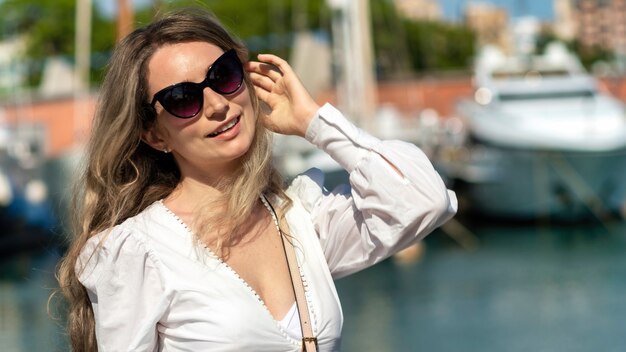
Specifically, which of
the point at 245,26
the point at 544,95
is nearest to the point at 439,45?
the point at 245,26

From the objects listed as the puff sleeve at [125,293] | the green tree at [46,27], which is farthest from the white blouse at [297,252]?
the green tree at [46,27]

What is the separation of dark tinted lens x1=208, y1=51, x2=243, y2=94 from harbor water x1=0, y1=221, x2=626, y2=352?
244 inches

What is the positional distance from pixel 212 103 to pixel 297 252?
0.99 feet

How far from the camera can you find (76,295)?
1932 millimetres

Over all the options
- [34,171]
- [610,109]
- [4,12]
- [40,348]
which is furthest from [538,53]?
[4,12]

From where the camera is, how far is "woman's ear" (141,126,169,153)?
6.48 ft

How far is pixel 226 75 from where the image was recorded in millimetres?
1916

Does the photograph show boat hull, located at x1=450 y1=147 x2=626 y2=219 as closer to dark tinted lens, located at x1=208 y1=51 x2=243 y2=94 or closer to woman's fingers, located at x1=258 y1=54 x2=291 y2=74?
woman's fingers, located at x1=258 y1=54 x2=291 y2=74

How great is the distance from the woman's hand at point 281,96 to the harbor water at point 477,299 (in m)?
6.09

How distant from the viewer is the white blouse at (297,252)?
1778 mm

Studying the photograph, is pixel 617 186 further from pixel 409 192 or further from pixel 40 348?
pixel 409 192

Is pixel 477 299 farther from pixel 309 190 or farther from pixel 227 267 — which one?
pixel 227 267

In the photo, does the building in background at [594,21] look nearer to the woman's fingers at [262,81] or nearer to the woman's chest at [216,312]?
the woman's fingers at [262,81]

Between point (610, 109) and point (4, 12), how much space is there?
3633cm
